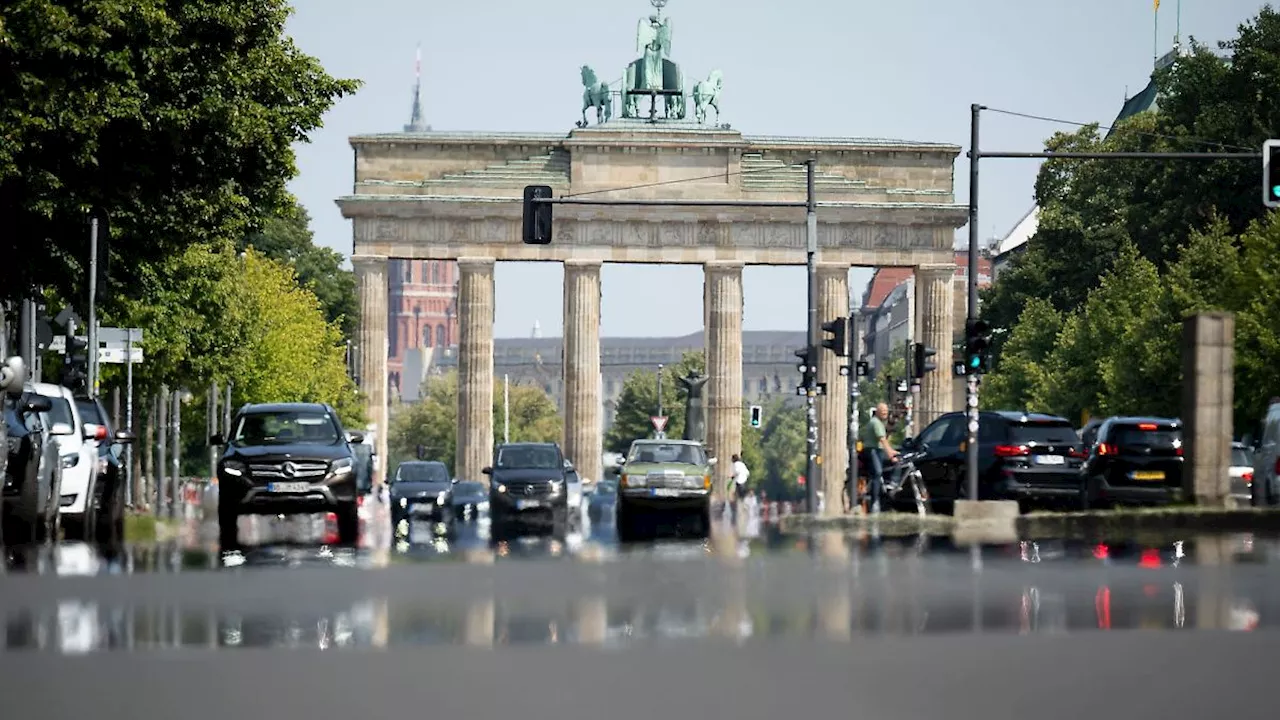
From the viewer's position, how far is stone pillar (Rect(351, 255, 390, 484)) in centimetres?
10212

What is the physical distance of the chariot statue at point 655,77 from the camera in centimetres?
10306

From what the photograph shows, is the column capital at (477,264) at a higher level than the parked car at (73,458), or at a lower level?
higher

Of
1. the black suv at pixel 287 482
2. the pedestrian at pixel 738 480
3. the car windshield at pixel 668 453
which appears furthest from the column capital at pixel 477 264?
the black suv at pixel 287 482

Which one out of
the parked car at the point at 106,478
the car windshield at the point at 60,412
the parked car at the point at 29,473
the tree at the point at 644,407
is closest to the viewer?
the parked car at the point at 29,473

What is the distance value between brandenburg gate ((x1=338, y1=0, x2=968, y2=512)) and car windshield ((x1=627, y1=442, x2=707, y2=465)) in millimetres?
56496

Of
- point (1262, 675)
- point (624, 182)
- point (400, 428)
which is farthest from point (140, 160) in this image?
point (400, 428)

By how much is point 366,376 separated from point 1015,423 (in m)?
65.4

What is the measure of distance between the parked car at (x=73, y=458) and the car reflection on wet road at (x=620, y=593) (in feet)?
6.72

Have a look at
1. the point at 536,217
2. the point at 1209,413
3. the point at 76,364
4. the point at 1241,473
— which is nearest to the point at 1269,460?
the point at 1209,413

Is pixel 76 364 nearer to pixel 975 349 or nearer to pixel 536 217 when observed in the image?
pixel 536 217

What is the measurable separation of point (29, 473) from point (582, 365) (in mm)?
76977

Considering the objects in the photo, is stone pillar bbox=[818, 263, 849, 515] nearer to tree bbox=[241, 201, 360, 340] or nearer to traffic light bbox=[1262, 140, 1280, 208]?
tree bbox=[241, 201, 360, 340]

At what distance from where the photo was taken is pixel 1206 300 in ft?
234

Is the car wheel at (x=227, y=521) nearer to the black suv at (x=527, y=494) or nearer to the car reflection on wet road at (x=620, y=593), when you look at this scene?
the car reflection on wet road at (x=620, y=593)
